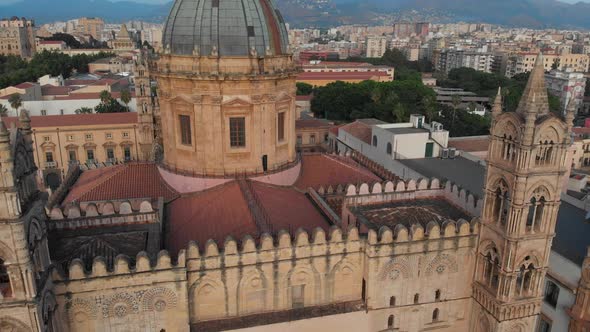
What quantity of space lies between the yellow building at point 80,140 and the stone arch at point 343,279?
5119 cm

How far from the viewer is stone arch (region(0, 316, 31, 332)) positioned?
17.0 meters

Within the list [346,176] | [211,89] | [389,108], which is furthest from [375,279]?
[389,108]

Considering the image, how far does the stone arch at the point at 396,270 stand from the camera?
934 inches

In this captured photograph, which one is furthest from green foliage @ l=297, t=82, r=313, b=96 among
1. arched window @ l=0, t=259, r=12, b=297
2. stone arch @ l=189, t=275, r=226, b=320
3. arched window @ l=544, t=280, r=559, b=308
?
arched window @ l=0, t=259, r=12, b=297

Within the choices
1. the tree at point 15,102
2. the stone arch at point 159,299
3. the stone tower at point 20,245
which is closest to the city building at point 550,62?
the tree at point 15,102

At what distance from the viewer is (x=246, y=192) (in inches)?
1041

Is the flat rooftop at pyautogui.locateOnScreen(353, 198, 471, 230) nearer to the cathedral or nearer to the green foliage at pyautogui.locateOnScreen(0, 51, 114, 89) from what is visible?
the cathedral

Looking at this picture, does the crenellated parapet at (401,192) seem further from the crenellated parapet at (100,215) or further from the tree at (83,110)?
the tree at (83,110)

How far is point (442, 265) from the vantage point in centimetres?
2462

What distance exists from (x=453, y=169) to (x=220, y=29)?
97.6ft

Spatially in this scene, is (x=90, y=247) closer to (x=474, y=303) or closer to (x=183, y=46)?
(x=183, y=46)

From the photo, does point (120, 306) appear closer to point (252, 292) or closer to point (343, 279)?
point (252, 292)

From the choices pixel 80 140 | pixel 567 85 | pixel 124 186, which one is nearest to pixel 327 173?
pixel 124 186

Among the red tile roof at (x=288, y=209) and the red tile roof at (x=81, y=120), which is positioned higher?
the red tile roof at (x=288, y=209)
